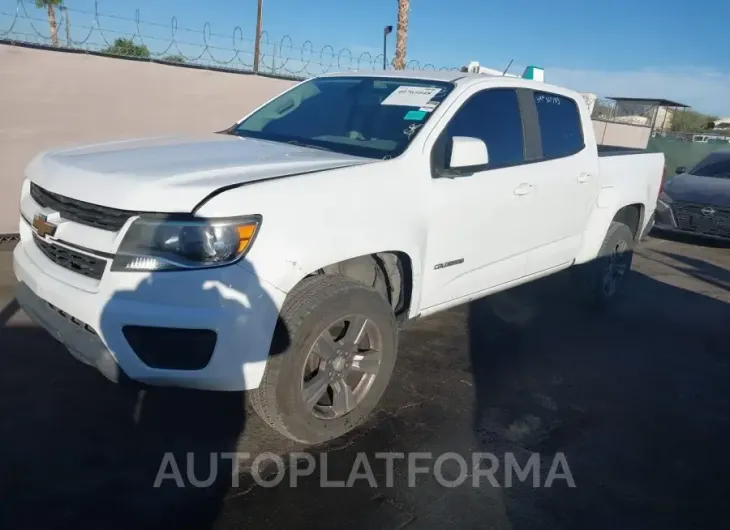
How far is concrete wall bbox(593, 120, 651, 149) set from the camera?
58.3 feet

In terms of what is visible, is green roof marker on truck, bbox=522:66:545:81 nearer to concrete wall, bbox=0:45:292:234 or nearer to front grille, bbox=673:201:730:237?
concrete wall, bbox=0:45:292:234

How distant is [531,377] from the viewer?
13.4 feet

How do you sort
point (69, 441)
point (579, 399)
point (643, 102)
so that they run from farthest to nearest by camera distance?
point (643, 102) → point (579, 399) → point (69, 441)

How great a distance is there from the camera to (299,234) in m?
2.62

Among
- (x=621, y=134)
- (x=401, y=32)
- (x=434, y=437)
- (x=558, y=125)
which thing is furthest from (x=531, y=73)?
(x=621, y=134)

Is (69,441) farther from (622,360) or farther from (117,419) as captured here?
(622,360)

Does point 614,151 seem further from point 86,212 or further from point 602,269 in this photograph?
point 86,212

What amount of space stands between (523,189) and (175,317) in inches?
96.4

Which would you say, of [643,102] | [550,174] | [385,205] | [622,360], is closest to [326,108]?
[385,205]

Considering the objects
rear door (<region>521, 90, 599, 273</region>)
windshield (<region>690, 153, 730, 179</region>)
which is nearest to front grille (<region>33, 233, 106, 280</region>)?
rear door (<region>521, 90, 599, 273</region>)

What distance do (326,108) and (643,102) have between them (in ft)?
59.0

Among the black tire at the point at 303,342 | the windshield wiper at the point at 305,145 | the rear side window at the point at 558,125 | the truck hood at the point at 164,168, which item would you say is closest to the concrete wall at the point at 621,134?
the rear side window at the point at 558,125

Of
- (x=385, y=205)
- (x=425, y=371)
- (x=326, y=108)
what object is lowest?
(x=425, y=371)

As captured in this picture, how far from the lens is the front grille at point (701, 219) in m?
8.91
